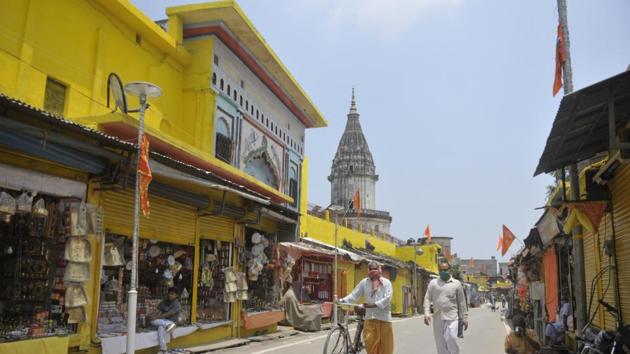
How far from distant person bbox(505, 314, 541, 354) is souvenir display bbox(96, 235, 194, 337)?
7309mm

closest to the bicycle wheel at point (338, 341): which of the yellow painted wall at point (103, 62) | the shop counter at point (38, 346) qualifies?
the shop counter at point (38, 346)

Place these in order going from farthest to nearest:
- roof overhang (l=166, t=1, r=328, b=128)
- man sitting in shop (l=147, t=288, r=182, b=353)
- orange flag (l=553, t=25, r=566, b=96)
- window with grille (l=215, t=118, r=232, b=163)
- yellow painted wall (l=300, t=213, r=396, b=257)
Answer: yellow painted wall (l=300, t=213, r=396, b=257)
window with grille (l=215, t=118, r=232, b=163)
roof overhang (l=166, t=1, r=328, b=128)
man sitting in shop (l=147, t=288, r=182, b=353)
orange flag (l=553, t=25, r=566, b=96)

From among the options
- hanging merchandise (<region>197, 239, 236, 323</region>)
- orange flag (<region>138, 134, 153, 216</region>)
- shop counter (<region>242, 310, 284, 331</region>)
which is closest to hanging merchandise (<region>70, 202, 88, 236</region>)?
orange flag (<region>138, 134, 153, 216</region>)

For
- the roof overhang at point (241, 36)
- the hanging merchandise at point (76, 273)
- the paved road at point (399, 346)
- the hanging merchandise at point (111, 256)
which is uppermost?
the roof overhang at point (241, 36)

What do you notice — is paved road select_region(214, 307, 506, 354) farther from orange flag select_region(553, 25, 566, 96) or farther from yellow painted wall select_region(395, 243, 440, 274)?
yellow painted wall select_region(395, 243, 440, 274)

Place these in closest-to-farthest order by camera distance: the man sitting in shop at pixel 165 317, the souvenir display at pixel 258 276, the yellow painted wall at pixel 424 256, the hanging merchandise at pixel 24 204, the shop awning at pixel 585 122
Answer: the shop awning at pixel 585 122 → the hanging merchandise at pixel 24 204 → the man sitting in shop at pixel 165 317 → the souvenir display at pixel 258 276 → the yellow painted wall at pixel 424 256

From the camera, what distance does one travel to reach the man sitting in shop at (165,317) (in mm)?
11609

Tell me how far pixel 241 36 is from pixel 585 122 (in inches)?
495

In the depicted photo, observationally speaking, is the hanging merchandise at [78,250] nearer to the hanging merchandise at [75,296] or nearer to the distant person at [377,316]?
the hanging merchandise at [75,296]

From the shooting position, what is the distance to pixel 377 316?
9.14 meters

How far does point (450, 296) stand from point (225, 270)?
26.1ft

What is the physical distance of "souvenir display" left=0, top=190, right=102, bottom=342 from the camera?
9055 millimetres

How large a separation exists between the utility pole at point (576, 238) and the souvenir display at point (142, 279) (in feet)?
28.6

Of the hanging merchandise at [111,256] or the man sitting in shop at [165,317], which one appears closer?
the hanging merchandise at [111,256]
